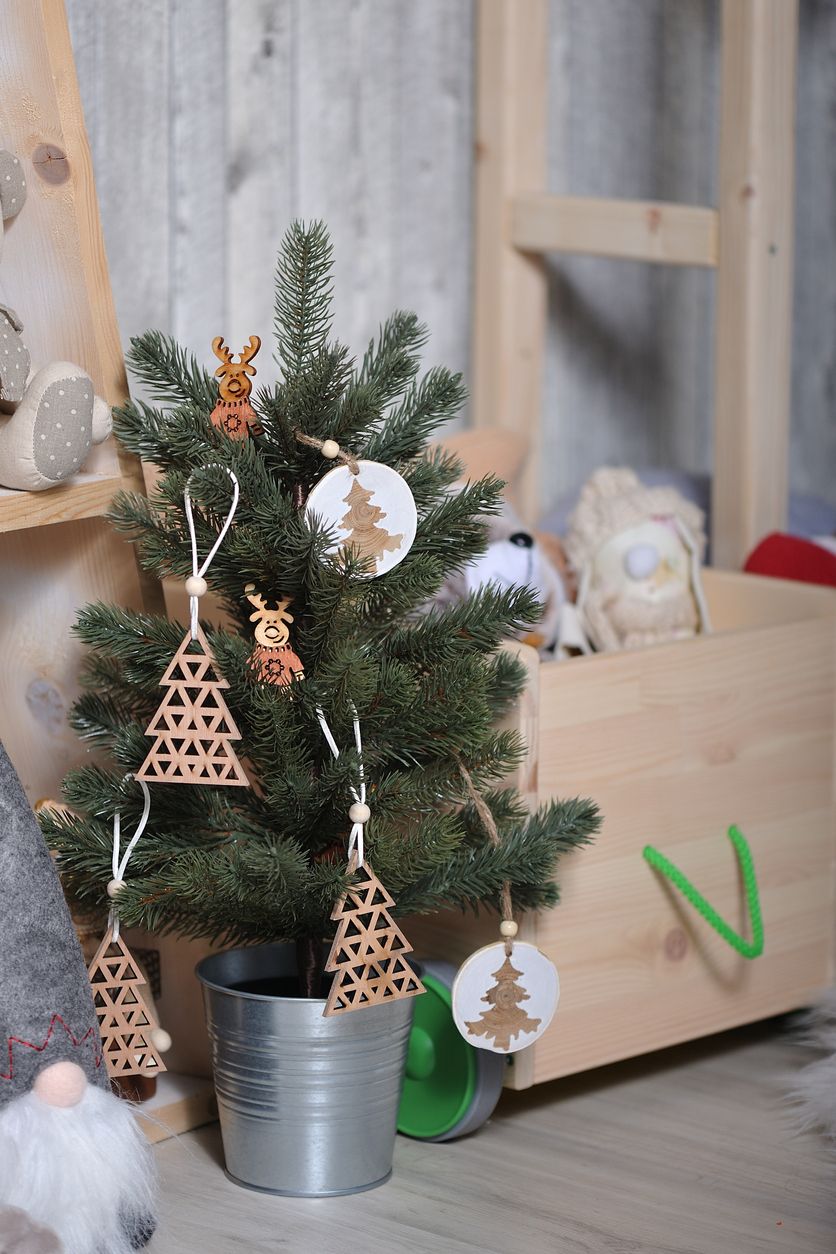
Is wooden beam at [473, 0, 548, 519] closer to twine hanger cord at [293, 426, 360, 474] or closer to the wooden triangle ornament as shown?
twine hanger cord at [293, 426, 360, 474]

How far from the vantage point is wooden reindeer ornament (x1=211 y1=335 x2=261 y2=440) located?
1.04 m

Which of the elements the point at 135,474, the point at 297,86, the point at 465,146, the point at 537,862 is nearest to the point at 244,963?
the point at 537,862

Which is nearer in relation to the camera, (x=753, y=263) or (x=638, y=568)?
(x=638, y=568)

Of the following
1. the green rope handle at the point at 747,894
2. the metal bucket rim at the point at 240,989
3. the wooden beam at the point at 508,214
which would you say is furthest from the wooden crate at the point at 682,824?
the wooden beam at the point at 508,214

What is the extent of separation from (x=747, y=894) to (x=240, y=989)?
464 millimetres

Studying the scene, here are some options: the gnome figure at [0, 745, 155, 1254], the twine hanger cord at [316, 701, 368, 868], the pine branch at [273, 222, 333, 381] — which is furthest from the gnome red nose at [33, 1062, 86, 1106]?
the pine branch at [273, 222, 333, 381]

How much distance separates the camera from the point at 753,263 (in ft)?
5.19

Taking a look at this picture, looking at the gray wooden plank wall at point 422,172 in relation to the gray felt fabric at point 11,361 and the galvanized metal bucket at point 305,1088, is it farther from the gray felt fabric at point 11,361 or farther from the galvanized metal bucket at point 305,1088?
the galvanized metal bucket at point 305,1088

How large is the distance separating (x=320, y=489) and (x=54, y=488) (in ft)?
0.62

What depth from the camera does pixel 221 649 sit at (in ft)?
3.34

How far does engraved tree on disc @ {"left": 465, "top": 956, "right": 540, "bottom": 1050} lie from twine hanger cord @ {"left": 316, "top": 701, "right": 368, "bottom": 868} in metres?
0.16

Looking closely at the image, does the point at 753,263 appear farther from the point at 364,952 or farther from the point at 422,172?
the point at 364,952

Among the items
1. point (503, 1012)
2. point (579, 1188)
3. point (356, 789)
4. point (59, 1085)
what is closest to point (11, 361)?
point (356, 789)

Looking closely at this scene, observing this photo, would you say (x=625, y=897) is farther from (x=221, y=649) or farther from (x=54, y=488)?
(x=54, y=488)
